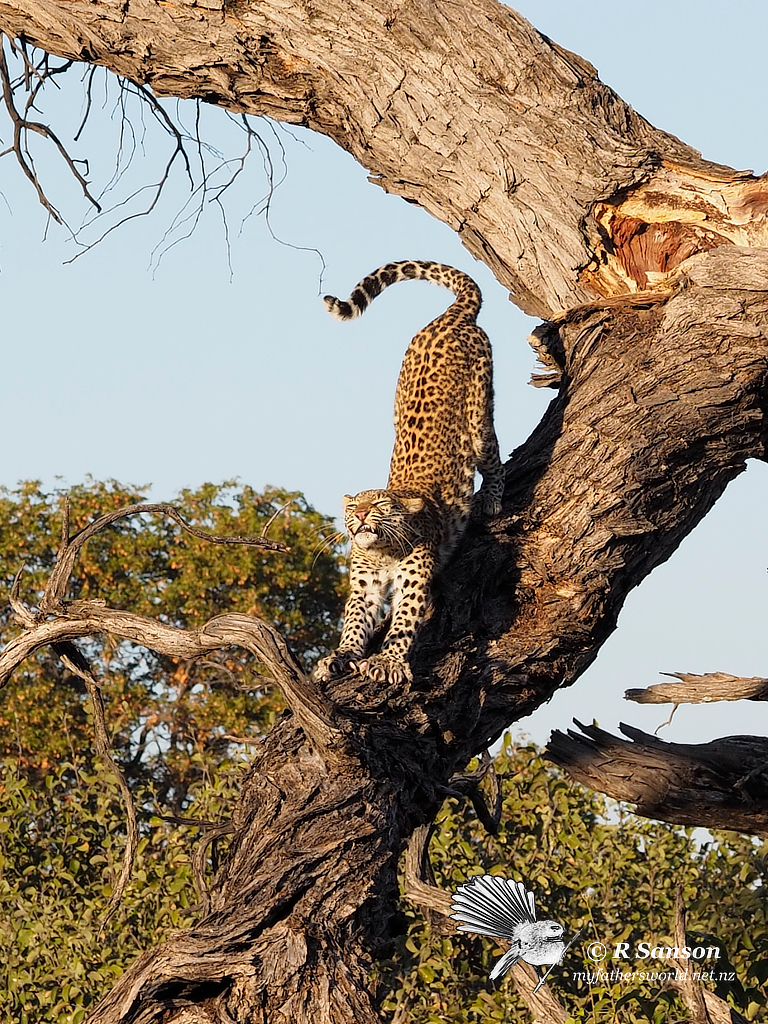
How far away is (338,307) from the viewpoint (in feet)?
18.9

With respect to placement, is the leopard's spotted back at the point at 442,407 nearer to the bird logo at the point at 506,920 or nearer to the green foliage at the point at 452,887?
the green foliage at the point at 452,887

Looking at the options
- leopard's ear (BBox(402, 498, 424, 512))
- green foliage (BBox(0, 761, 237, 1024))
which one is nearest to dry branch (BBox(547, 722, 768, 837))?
leopard's ear (BBox(402, 498, 424, 512))

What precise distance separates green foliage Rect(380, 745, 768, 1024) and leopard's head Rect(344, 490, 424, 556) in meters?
1.24

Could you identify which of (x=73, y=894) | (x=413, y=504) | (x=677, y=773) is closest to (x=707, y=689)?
(x=677, y=773)

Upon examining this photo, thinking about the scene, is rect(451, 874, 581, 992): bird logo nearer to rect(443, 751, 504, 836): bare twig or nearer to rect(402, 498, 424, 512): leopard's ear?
rect(443, 751, 504, 836): bare twig

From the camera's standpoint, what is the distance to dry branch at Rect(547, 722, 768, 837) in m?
5.26

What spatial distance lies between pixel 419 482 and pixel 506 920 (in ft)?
6.00

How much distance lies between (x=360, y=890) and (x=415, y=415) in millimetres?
2580

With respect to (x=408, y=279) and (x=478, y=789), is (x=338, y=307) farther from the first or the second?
(x=478, y=789)

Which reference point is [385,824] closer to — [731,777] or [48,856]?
[731,777]

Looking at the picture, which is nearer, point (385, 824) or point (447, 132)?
point (385, 824)

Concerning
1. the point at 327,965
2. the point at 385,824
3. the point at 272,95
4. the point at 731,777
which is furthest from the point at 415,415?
the point at 327,965

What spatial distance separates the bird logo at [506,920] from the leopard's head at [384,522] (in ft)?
4.21

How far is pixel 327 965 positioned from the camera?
3.60 metres
